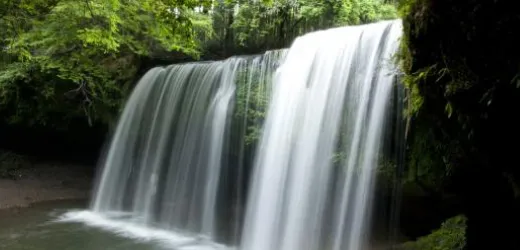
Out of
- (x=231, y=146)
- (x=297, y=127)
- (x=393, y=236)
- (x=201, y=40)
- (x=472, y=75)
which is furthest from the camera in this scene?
(x=201, y=40)

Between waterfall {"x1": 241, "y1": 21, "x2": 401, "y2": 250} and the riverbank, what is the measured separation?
7331 millimetres

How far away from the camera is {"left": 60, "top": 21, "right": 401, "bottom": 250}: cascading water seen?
21.6ft

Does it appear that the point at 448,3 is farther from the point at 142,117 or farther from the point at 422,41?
the point at 142,117

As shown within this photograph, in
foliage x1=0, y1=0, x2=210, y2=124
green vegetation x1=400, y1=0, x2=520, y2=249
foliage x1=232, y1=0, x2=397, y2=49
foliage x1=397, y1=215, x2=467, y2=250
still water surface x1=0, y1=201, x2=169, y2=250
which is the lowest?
still water surface x1=0, y1=201, x2=169, y2=250

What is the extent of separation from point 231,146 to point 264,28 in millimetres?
4201

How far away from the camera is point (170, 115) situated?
1162 cm

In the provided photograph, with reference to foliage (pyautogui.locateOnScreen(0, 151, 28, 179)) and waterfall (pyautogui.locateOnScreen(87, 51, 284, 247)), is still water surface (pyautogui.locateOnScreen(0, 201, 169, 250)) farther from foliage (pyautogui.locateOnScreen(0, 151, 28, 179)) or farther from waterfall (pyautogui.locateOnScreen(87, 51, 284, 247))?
foliage (pyautogui.locateOnScreen(0, 151, 28, 179))

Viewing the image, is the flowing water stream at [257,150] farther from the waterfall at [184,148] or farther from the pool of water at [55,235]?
the pool of water at [55,235]

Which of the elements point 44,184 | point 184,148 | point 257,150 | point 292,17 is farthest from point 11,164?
point 292,17

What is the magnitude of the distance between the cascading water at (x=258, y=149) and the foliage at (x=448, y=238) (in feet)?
2.93

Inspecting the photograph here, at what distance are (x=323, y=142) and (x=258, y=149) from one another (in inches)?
71.5

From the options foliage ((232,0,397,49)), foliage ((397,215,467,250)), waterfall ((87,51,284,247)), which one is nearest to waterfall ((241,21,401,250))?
foliage ((397,215,467,250))

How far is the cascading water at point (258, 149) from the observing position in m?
6.59

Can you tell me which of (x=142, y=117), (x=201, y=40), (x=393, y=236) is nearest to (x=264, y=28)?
(x=201, y=40)
